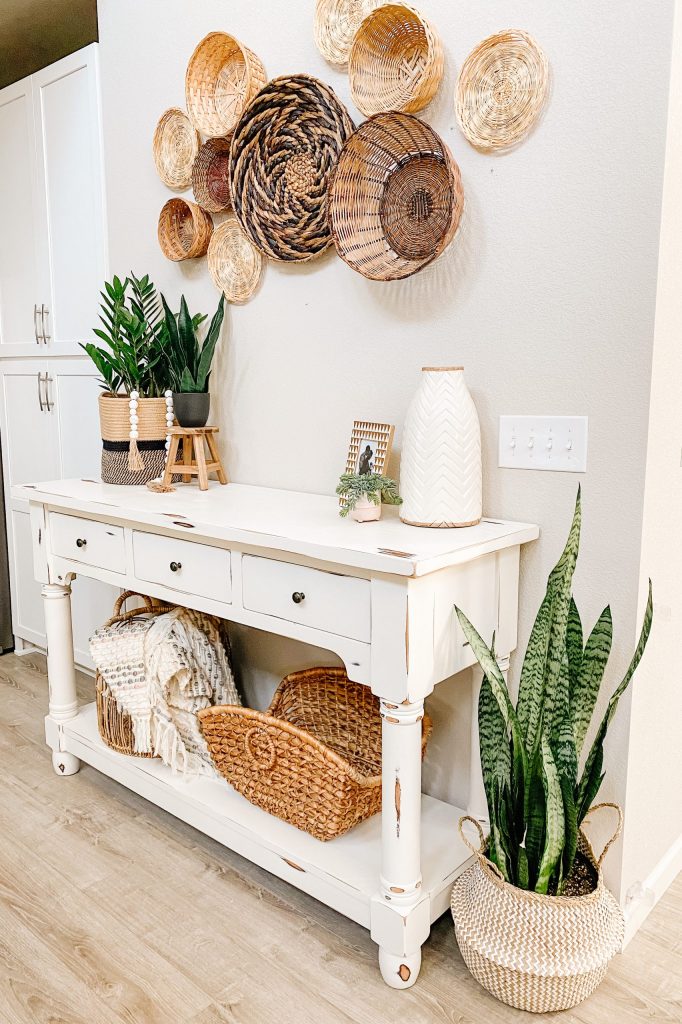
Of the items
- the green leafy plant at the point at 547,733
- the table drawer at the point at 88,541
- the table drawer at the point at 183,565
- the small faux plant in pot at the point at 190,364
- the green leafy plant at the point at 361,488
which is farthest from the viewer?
the small faux plant in pot at the point at 190,364

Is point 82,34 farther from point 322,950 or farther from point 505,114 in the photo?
point 322,950

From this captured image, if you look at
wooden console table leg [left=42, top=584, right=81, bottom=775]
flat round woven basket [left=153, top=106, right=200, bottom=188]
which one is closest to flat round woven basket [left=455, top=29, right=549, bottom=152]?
→ flat round woven basket [left=153, top=106, right=200, bottom=188]

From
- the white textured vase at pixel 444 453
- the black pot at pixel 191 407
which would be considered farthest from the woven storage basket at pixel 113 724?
the white textured vase at pixel 444 453

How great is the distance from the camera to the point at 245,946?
162 centimetres

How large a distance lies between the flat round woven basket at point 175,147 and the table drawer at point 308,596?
124cm

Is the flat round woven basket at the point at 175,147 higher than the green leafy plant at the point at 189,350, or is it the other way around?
the flat round woven basket at the point at 175,147

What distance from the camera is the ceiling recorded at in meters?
2.89

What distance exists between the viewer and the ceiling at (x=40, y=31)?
114 inches

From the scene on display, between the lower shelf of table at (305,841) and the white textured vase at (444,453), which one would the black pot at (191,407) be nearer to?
the white textured vase at (444,453)

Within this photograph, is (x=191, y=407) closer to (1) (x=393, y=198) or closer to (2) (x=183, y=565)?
(2) (x=183, y=565)

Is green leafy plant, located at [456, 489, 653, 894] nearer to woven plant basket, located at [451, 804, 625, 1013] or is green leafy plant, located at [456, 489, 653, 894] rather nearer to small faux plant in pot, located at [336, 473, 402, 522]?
woven plant basket, located at [451, 804, 625, 1013]

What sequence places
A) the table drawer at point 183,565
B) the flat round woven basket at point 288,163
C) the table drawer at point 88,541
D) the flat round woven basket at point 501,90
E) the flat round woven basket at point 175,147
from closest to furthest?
the flat round woven basket at point 501,90 → the table drawer at point 183,565 → the flat round woven basket at point 288,163 → the table drawer at point 88,541 → the flat round woven basket at point 175,147

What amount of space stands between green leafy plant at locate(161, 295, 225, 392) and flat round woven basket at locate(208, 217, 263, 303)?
6cm

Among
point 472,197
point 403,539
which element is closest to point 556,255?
Result: point 472,197
